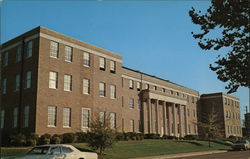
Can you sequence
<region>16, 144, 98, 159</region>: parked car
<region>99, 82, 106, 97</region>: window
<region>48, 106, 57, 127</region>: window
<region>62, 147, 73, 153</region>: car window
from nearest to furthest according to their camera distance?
1. <region>16, 144, 98, 159</region>: parked car
2. <region>62, 147, 73, 153</region>: car window
3. <region>48, 106, 57, 127</region>: window
4. <region>99, 82, 106, 97</region>: window

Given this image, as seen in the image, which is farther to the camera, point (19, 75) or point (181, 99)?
point (181, 99)

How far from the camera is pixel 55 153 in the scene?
15.9m

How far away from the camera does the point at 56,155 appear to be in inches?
623

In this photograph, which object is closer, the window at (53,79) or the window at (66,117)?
the window at (53,79)

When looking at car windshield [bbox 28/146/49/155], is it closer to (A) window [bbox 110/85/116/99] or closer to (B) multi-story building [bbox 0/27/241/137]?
(B) multi-story building [bbox 0/27/241/137]

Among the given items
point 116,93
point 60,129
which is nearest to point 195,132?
point 116,93

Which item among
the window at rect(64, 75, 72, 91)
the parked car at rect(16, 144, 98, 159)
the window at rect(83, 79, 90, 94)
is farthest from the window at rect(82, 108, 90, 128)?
the parked car at rect(16, 144, 98, 159)

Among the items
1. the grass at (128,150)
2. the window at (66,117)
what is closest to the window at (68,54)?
the window at (66,117)

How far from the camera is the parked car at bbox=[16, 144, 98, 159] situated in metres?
15.4

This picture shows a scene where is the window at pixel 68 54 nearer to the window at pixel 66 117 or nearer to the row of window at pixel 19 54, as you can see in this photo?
the row of window at pixel 19 54

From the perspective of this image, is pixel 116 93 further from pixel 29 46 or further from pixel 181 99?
pixel 181 99

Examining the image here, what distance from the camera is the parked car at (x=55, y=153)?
15370 millimetres

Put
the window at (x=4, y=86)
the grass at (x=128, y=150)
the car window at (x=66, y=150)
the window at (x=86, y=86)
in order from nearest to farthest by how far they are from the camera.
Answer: the car window at (x=66, y=150), the grass at (x=128, y=150), the window at (x=4, y=86), the window at (x=86, y=86)

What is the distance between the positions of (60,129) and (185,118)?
35.5 m
